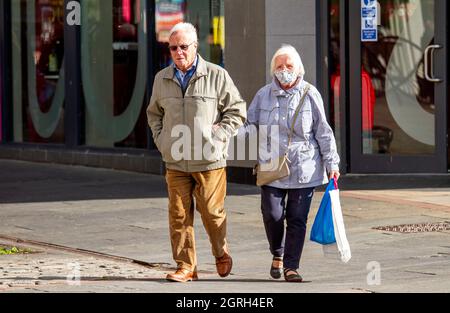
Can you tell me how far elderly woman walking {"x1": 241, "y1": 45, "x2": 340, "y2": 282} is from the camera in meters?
9.27

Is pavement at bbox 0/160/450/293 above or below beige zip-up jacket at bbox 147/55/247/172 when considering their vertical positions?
below

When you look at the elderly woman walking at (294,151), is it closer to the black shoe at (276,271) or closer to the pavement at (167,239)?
the black shoe at (276,271)

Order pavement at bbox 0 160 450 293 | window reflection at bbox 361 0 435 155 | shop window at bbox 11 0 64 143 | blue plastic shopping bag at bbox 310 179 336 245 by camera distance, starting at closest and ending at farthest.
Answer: pavement at bbox 0 160 450 293
blue plastic shopping bag at bbox 310 179 336 245
window reflection at bbox 361 0 435 155
shop window at bbox 11 0 64 143

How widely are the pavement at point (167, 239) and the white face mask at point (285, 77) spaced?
1423 mm

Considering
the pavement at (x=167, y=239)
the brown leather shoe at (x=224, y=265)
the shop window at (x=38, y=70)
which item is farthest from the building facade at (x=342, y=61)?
the brown leather shoe at (x=224, y=265)

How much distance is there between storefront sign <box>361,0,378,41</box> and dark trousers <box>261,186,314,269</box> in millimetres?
5929

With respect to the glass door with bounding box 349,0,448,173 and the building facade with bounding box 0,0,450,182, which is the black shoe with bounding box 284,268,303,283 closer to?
the building facade with bounding box 0,0,450,182

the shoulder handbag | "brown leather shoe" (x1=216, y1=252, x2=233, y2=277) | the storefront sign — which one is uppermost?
the storefront sign

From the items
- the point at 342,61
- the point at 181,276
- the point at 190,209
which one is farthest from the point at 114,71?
the point at 181,276

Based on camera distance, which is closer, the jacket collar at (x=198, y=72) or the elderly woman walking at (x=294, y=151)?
the jacket collar at (x=198, y=72)

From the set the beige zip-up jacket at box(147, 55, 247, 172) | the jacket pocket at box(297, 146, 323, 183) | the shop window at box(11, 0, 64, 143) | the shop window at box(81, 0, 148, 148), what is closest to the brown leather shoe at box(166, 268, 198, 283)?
the beige zip-up jacket at box(147, 55, 247, 172)

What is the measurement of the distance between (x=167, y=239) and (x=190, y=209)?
6.83ft

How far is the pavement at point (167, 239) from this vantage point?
905cm
